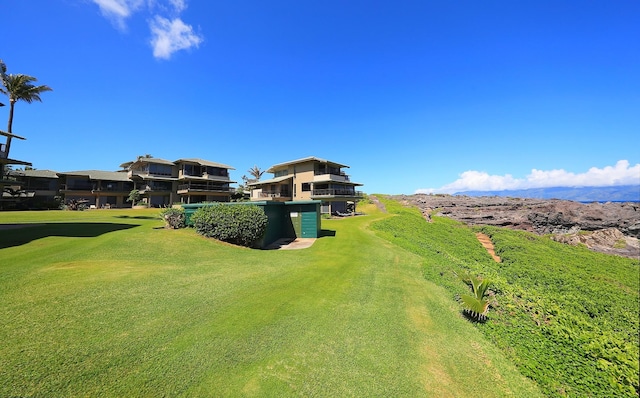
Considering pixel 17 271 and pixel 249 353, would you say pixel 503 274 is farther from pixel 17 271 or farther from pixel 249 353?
pixel 17 271

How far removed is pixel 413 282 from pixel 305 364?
343 inches

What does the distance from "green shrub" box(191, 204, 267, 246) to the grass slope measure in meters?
11.4

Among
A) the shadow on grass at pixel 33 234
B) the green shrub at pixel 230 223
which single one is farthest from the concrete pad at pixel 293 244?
the shadow on grass at pixel 33 234

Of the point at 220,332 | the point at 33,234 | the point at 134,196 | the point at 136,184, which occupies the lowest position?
the point at 220,332

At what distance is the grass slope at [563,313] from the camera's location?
792cm

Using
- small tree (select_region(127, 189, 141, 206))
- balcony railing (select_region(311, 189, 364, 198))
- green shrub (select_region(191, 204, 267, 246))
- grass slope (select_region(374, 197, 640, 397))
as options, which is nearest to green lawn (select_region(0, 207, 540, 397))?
grass slope (select_region(374, 197, 640, 397))

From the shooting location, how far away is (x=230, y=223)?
16.6 meters

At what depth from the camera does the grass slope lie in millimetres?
7918

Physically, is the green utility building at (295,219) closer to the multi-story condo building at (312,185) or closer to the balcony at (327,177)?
the multi-story condo building at (312,185)

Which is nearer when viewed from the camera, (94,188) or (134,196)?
(134,196)

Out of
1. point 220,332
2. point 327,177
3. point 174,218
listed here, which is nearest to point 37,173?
point 174,218

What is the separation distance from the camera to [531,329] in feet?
33.2

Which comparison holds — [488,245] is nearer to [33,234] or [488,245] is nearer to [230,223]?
[230,223]

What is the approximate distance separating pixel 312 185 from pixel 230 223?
100ft
